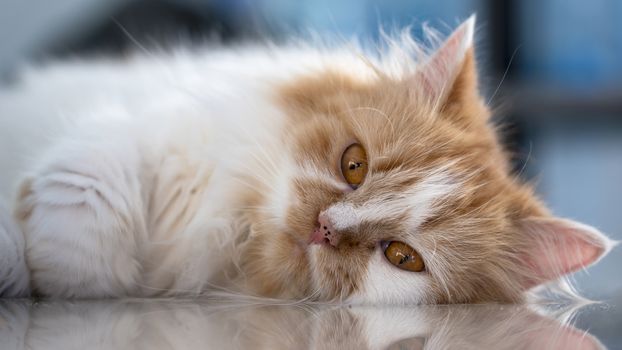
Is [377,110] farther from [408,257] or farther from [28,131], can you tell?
[28,131]

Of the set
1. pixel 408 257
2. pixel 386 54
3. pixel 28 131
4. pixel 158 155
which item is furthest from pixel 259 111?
pixel 28 131

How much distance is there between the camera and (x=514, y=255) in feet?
5.38

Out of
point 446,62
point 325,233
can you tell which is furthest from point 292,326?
point 446,62

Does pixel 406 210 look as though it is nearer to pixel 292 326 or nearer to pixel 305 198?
pixel 305 198

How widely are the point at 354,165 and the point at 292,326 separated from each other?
1.43 feet

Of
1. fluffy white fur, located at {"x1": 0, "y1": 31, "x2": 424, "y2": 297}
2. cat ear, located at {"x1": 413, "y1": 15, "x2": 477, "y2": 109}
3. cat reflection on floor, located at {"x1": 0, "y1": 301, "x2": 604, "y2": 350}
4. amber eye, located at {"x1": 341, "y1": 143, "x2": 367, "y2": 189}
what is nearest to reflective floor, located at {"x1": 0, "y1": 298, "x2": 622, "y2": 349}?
cat reflection on floor, located at {"x1": 0, "y1": 301, "x2": 604, "y2": 350}

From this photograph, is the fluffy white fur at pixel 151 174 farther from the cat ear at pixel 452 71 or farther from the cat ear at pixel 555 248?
the cat ear at pixel 555 248

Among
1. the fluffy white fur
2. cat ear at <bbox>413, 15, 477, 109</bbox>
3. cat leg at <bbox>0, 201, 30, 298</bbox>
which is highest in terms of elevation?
cat ear at <bbox>413, 15, 477, 109</bbox>

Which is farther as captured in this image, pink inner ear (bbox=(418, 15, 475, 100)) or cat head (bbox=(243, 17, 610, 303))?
pink inner ear (bbox=(418, 15, 475, 100))

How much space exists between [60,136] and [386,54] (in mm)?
855

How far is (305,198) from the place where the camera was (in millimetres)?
1555

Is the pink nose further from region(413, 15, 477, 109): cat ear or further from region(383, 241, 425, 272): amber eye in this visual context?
region(413, 15, 477, 109): cat ear

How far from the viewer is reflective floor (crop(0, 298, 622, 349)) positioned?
1.10m

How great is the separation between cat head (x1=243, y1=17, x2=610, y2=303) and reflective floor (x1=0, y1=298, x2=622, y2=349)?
82 mm
